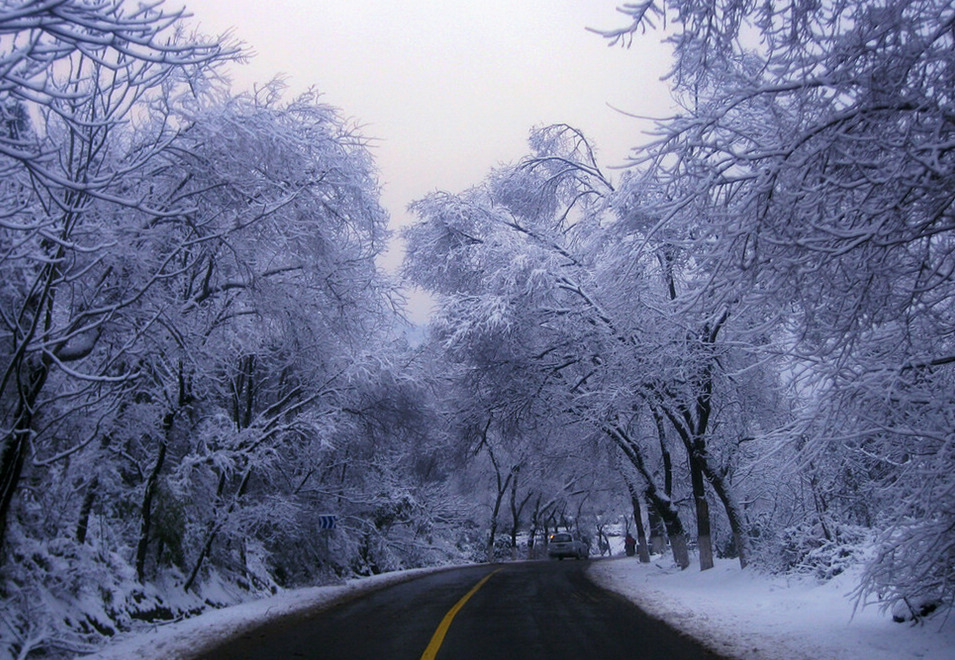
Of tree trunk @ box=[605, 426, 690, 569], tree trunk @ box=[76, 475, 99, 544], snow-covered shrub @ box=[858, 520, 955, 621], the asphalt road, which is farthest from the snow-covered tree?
tree trunk @ box=[605, 426, 690, 569]

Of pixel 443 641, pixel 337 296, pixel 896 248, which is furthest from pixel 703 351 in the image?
pixel 896 248

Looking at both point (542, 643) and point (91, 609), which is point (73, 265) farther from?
point (542, 643)

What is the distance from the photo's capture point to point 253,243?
10.9m

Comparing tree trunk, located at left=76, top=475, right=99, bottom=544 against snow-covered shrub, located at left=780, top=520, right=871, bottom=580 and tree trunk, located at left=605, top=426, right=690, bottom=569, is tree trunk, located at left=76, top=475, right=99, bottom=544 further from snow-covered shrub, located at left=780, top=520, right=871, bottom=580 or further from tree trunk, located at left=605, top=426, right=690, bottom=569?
tree trunk, located at left=605, top=426, right=690, bottom=569

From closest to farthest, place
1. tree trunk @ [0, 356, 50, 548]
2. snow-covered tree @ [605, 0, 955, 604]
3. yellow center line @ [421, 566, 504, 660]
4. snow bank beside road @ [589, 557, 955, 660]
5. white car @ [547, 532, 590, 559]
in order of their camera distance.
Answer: snow-covered tree @ [605, 0, 955, 604] → snow bank beside road @ [589, 557, 955, 660] → tree trunk @ [0, 356, 50, 548] → yellow center line @ [421, 566, 504, 660] → white car @ [547, 532, 590, 559]

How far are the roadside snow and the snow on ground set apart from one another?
0.01 metres

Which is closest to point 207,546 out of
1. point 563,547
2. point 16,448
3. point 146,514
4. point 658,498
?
point 146,514

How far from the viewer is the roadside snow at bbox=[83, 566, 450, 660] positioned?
8.88 meters

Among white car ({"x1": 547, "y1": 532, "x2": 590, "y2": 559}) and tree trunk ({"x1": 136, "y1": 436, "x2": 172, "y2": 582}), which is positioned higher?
white car ({"x1": 547, "y1": 532, "x2": 590, "y2": 559})

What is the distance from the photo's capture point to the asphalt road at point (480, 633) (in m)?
8.28

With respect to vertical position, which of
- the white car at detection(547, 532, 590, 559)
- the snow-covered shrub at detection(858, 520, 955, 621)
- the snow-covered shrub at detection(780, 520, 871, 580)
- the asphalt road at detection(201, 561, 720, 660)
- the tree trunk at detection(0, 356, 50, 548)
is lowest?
the asphalt road at detection(201, 561, 720, 660)

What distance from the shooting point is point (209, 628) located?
1122 centimetres

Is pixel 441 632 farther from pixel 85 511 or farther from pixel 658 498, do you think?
pixel 658 498

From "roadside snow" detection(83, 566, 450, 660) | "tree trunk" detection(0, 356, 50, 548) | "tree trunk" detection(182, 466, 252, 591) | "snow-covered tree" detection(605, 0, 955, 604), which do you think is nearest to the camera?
"snow-covered tree" detection(605, 0, 955, 604)
